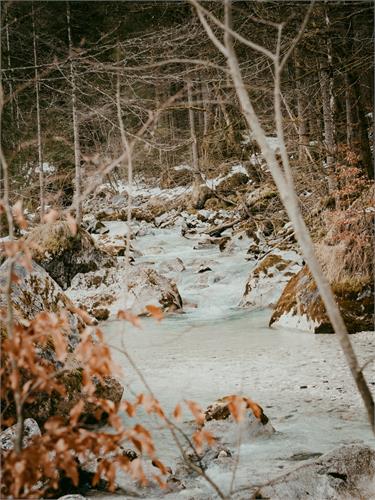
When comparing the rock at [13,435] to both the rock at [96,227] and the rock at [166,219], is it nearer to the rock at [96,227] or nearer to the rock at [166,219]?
the rock at [96,227]

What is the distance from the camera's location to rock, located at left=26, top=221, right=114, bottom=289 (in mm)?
11250

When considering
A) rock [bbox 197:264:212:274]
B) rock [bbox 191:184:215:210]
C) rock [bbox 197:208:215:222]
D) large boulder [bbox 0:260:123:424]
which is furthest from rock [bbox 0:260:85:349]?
rock [bbox 191:184:215:210]

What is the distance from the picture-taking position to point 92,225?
1744cm

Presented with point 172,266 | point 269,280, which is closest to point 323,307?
point 269,280

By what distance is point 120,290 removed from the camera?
1056cm

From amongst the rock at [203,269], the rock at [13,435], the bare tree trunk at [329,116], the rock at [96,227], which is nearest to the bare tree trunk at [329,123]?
the bare tree trunk at [329,116]

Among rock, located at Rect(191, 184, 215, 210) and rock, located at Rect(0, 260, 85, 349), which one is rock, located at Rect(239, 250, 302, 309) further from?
rock, located at Rect(191, 184, 215, 210)

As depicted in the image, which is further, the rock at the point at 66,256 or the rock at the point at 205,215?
the rock at the point at 205,215

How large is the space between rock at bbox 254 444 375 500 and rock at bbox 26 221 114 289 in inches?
344

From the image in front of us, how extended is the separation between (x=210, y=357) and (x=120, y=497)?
11.6ft

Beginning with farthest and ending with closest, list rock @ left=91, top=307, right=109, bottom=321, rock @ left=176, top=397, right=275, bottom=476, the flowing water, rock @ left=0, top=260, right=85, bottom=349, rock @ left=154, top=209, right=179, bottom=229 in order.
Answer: rock @ left=154, top=209, right=179, bottom=229 → rock @ left=91, top=307, right=109, bottom=321 → rock @ left=0, top=260, right=85, bottom=349 → the flowing water → rock @ left=176, top=397, right=275, bottom=476

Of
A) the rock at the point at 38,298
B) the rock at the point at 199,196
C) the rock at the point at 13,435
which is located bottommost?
the rock at the point at 13,435

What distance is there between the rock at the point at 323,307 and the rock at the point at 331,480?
411 cm

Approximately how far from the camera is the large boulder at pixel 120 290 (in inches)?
385
